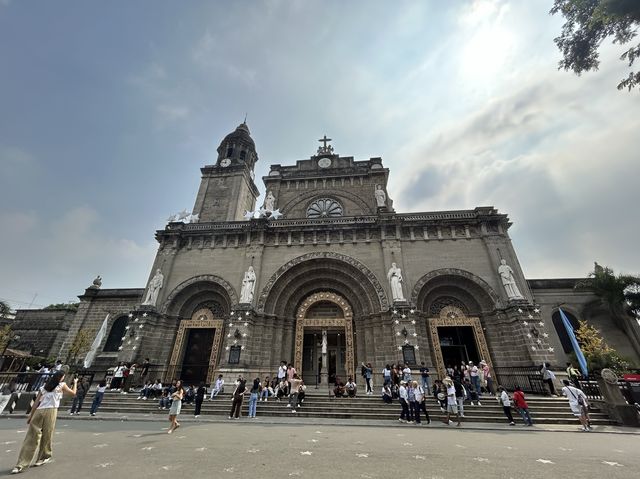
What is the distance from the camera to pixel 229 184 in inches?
1051

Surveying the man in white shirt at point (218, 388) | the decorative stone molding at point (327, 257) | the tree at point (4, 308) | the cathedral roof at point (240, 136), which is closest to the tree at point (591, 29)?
the decorative stone molding at point (327, 257)

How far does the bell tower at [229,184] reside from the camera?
83.1 ft

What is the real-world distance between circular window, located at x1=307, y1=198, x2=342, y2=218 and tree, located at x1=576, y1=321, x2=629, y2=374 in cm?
1865

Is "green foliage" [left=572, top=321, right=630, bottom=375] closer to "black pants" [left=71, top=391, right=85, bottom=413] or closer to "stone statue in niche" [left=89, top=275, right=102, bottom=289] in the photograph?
"black pants" [left=71, top=391, right=85, bottom=413]

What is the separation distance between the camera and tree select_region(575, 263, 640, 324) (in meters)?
17.3

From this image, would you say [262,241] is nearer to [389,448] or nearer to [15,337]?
[389,448]

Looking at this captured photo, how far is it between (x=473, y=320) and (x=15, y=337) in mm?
39135

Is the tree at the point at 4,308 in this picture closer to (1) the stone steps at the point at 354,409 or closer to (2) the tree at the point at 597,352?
(1) the stone steps at the point at 354,409

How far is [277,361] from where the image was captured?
1659 cm

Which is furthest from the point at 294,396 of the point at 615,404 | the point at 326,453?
the point at 615,404

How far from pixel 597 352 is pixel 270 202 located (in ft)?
81.1

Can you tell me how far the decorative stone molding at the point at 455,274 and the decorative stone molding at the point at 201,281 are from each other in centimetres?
1149

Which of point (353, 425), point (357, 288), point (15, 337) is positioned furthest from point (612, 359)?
point (15, 337)

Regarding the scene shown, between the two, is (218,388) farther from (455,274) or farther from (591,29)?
(591,29)
